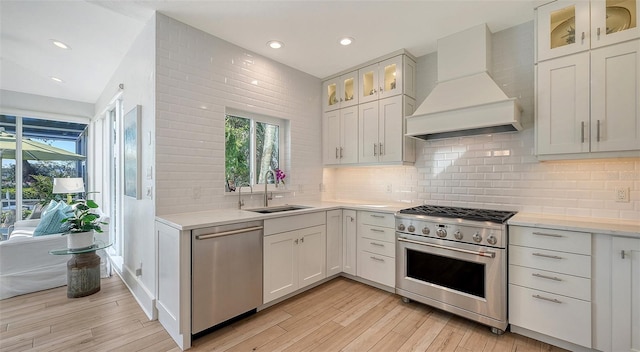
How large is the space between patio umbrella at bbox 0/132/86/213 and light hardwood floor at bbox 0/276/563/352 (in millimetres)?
2842

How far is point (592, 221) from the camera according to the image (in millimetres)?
2119

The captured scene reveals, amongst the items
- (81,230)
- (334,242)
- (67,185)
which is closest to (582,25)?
(334,242)

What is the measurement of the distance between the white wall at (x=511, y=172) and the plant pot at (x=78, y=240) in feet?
11.8

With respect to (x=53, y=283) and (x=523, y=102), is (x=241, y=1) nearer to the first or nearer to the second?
(x=523, y=102)

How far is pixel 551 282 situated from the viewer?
1969 millimetres

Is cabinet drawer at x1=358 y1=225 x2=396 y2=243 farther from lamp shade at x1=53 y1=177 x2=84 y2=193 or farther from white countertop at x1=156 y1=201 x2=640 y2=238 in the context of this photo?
lamp shade at x1=53 y1=177 x2=84 y2=193

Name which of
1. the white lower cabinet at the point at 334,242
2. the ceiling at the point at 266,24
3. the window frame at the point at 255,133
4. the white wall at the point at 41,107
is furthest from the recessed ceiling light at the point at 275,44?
the white wall at the point at 41,107

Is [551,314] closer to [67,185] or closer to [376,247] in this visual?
[376,247]

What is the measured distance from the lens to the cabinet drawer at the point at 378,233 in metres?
2.86

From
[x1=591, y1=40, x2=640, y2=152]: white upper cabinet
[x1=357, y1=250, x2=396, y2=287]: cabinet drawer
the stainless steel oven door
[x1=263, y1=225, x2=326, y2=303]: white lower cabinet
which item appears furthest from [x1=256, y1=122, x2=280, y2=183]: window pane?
[x1=591, y1=40, x2=640, y2=152]: white upper cabinet

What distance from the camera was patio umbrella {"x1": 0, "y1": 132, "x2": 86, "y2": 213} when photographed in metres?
4.36

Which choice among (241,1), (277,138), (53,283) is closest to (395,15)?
(241,1)

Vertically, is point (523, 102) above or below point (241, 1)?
below

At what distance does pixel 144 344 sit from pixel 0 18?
10.8 ft
